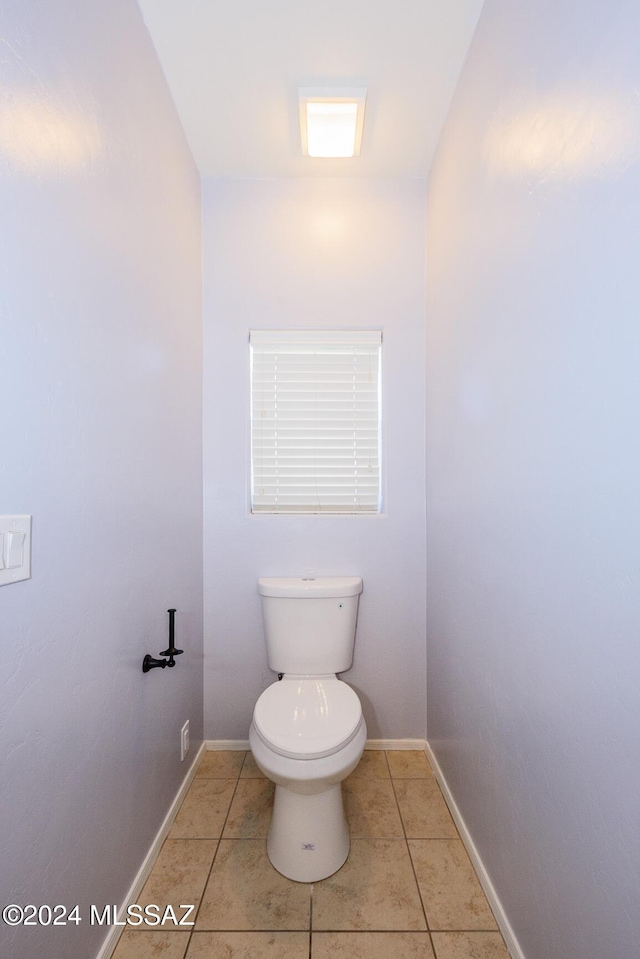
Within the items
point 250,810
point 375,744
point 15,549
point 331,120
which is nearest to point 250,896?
point 250,810

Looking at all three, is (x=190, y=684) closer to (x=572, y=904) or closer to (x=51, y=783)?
(x=51, y=783)

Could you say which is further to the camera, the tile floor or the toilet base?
the toilet base

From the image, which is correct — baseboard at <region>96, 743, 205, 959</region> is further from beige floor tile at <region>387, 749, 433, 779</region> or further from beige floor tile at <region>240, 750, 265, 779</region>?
beige floor tile at <region>387, 749, 433, 779</region>

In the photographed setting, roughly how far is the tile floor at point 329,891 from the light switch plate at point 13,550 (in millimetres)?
1069

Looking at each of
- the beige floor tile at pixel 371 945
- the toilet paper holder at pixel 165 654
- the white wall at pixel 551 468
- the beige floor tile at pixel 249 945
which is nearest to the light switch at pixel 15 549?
the toilet paper holder at pixel 165 654

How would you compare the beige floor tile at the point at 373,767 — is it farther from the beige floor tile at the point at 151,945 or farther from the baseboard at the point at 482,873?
the beige floor tile at the point at 151,945

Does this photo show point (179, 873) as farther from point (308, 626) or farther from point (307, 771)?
point (308, 626)

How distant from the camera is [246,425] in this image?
195 cm

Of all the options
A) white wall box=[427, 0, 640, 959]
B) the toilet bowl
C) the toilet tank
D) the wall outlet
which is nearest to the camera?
white wall box=[427, 0, 640, 959]

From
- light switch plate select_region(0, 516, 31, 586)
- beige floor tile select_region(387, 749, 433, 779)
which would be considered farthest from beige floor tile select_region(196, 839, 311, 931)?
light switch plate select_region(0, 516, 31, 586)

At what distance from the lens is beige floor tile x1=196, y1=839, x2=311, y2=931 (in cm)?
117

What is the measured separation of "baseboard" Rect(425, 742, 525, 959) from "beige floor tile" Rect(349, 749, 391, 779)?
8.2 inches

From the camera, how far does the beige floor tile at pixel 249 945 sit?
1.09 m

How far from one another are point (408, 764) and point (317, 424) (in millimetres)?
1513
